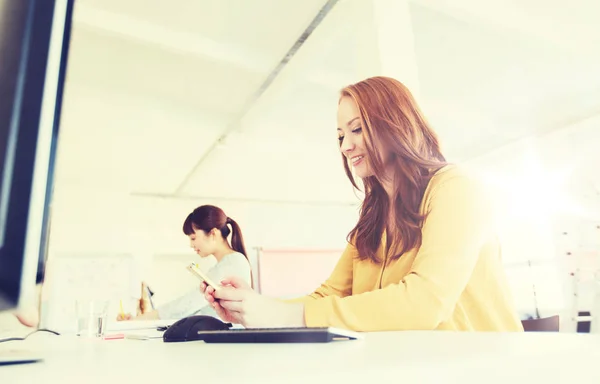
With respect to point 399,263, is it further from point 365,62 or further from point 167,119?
point 167,119

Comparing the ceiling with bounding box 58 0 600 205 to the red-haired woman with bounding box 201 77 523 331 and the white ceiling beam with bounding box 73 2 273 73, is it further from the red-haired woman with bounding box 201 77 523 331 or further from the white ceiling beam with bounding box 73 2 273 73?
the red-haired woman with bounding box 201 77 523 331

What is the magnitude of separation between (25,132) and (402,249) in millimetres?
868

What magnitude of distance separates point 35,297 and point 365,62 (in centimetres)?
243

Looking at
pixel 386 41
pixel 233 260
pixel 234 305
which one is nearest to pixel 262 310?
pixel 234 305

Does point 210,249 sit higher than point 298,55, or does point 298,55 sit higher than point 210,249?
point 298,55

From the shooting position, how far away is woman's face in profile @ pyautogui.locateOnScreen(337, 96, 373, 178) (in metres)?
1.24

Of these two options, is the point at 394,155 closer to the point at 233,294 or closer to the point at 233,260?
the point at 233,294

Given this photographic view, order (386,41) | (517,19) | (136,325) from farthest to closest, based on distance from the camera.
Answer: (517,19) < (386,41) < (136,325)

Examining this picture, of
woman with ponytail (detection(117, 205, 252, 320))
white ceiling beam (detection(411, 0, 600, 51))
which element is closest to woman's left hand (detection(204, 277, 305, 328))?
woman with ponytail (detection(117, 205, 252, 320))

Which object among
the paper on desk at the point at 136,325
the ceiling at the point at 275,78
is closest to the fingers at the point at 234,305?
the paper on desk at the point at 136,325

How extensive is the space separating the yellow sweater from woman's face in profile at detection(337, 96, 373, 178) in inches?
9.6

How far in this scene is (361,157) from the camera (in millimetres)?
1290

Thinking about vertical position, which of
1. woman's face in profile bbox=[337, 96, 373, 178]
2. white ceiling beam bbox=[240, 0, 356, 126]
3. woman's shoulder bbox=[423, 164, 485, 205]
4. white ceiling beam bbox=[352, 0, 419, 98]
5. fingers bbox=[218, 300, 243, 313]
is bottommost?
fingers bbox=[218, 300, 243, 313]

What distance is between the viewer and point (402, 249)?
1.03 metres
